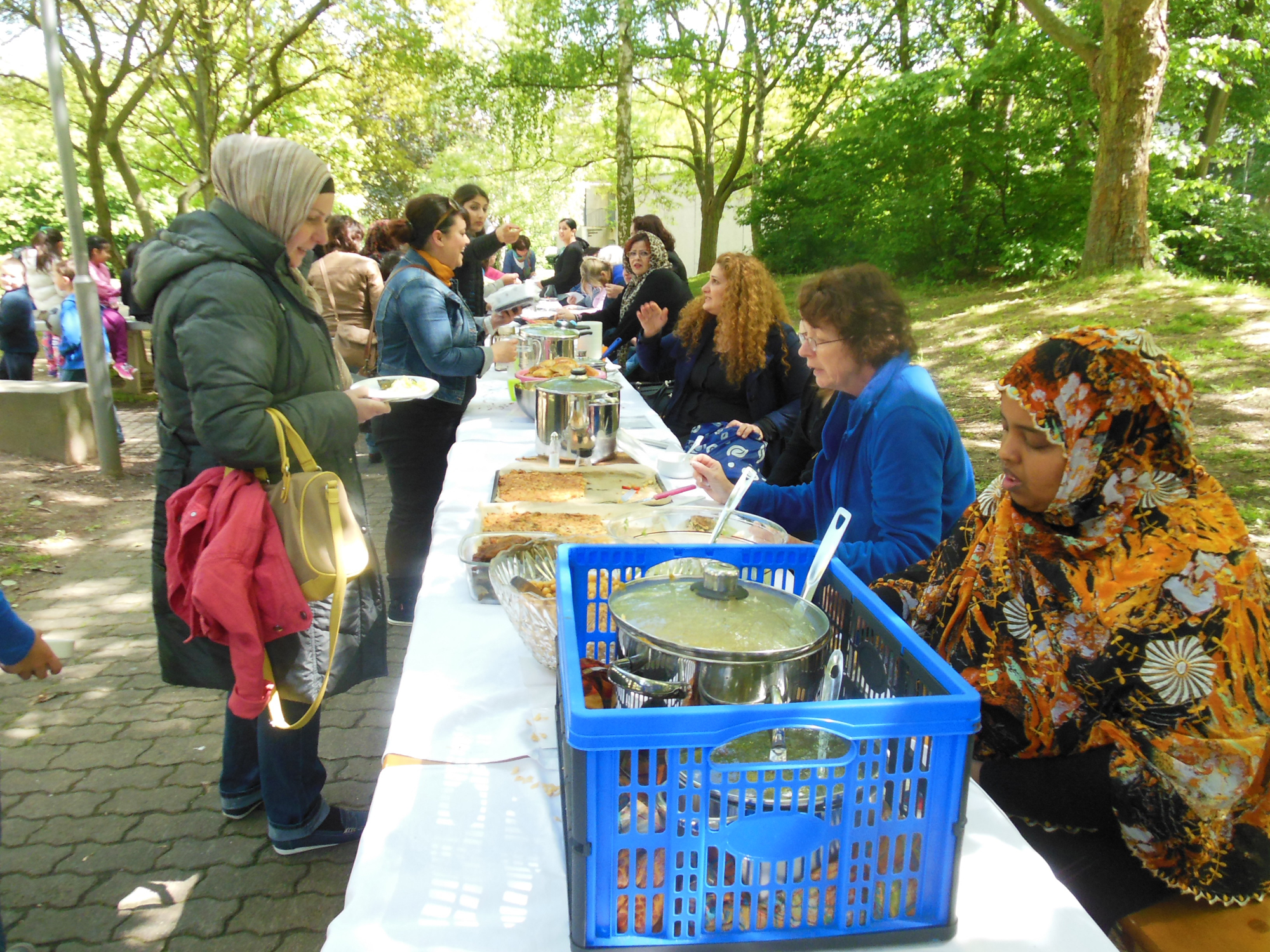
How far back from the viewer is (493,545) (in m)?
1.87

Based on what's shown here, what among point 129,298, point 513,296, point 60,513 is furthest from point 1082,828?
point 129,298

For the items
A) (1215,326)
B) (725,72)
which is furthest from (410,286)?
(725,72)

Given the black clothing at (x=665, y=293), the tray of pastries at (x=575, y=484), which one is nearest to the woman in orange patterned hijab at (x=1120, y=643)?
the tray of pastries at (x=575, y=484)

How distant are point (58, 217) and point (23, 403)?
56.9ft

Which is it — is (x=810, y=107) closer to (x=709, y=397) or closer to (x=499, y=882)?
(x=709, y=397)

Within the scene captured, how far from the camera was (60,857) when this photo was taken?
93.7 inches

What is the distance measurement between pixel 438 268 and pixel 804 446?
1.74 meters

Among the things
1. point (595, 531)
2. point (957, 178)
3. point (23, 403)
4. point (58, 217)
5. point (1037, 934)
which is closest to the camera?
point (1037, 934)

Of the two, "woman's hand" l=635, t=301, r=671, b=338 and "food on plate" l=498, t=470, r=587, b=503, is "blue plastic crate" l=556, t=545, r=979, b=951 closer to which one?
"food on plate" l=498, t=470, r=587, b=503

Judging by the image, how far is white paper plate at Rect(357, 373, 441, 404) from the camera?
242cm

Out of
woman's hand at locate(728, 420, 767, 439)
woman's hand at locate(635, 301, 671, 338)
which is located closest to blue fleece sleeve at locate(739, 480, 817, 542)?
woman's hand at locate(728, 420, 767, 439)

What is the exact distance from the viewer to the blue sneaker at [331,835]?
2332mm

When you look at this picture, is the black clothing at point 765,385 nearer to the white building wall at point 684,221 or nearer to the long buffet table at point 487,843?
the long buffet table at point 487,843

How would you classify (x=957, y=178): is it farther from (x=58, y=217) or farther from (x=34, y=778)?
(x=58, y=217)
